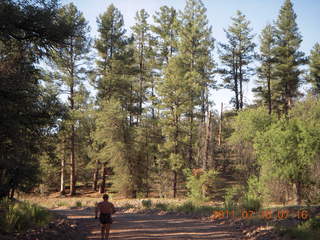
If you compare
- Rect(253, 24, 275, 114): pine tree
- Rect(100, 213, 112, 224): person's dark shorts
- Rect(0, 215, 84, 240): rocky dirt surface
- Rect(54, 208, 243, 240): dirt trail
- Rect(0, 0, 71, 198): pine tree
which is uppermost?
Rect(253, 24, 275, 114): pine tree

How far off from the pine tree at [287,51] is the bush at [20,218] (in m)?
30.4

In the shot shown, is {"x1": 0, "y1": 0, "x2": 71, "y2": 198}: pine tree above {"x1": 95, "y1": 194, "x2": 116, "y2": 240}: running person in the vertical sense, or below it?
above

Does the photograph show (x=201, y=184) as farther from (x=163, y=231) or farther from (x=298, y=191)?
(x=163, y=231)

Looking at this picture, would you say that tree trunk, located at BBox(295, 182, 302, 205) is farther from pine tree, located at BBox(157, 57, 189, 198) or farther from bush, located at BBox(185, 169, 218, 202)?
pine tree, located at BBox(157, 57, 189, 198)

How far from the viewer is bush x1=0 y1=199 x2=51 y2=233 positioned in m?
7.66

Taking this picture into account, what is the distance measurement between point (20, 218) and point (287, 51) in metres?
32.8

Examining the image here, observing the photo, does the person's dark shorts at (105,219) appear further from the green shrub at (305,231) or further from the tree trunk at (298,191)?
the tree trunk at (298,191)

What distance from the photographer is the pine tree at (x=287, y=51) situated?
33188 millimetres

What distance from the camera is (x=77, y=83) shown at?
3009cm

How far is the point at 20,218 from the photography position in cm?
857

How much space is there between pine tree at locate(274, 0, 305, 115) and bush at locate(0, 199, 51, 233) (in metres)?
30.4

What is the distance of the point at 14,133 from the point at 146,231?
5474mm

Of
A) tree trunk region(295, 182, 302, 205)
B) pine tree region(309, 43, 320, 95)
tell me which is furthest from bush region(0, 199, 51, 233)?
pine tree region(309, 43, 320, 95)

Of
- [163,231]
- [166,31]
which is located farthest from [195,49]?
[163,231]
